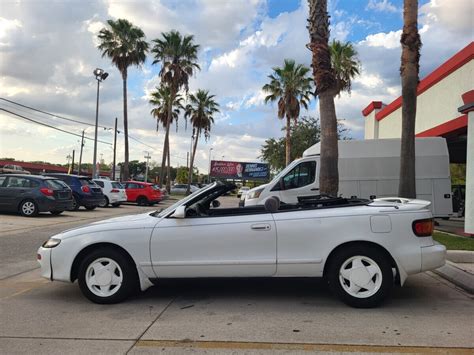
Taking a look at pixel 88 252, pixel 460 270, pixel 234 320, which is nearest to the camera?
pixel 234 320

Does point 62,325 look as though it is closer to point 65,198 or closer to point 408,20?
point 408,20

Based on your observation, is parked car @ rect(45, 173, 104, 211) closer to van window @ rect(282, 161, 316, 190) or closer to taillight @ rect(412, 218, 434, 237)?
van window @ rect(282, 161, 316, 190)

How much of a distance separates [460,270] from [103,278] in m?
5.20

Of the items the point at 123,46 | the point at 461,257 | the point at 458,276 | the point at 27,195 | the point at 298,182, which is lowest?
the point at 458,276

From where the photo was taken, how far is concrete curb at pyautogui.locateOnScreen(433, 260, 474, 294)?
5959 millimetres

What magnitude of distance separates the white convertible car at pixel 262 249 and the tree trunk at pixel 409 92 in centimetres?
622

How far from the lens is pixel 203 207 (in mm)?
5707

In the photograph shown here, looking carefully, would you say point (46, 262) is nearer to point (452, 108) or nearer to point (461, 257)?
point (461, 257)

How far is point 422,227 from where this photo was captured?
506 cm

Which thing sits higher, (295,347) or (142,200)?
(142,200)

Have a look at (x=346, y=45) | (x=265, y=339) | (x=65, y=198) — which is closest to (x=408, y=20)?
(x=265, y=339)

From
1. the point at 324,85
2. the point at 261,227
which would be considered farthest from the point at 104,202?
the point at 261,227

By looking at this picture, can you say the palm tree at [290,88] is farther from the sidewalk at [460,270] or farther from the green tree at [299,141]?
the sidewalk at [460,270]

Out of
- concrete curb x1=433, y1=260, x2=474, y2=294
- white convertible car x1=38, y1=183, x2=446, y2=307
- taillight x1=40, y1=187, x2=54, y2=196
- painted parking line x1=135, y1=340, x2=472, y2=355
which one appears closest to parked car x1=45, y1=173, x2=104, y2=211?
taillight x1=40, y1=187, x2=54, y2=196
